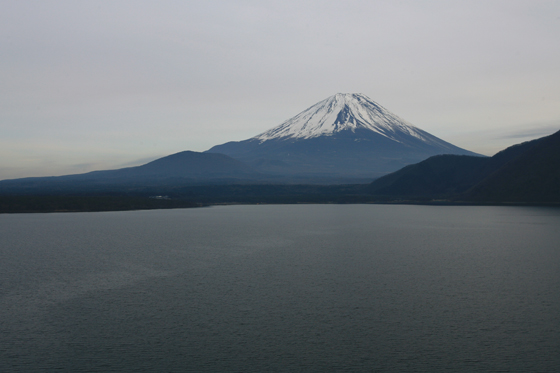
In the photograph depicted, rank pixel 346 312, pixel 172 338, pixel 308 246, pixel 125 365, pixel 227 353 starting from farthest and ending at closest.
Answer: pixel 308 246 → pixel 346 312 → pixel 172 338 → pixel 227 353 → pixel 125 365

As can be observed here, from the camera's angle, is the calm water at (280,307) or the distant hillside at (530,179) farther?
the distant hillside at (530,179)

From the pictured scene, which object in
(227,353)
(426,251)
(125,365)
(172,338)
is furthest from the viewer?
(426,251)

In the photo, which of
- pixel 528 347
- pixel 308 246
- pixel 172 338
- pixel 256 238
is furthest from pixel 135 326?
pixel 256 238

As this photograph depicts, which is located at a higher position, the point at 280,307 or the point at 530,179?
the point at 530,179

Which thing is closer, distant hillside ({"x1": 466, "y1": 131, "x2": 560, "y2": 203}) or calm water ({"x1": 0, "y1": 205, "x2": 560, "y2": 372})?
calm water ({"x1": 0, "y1": 205, "x2": 560, "y2": 372})

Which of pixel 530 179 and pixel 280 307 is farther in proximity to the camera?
pixel 530 179

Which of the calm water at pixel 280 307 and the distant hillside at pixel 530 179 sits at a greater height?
the distant hillside at pixel 530 179

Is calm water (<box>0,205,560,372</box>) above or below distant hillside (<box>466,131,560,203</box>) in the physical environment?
below

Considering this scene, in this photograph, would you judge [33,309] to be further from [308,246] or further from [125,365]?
[308,246]
